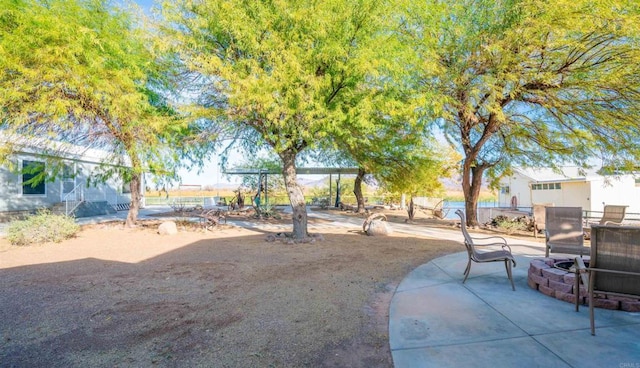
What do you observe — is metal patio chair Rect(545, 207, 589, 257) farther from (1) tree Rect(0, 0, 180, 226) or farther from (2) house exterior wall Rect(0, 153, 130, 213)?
(2) house exterior wall Rect(0, 153, 130, 213)

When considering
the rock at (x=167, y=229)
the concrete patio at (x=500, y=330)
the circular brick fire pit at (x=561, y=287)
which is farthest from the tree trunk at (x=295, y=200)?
the circular brick fire pit at (x=561, y=287)

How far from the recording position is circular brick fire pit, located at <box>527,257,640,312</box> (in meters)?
3.40

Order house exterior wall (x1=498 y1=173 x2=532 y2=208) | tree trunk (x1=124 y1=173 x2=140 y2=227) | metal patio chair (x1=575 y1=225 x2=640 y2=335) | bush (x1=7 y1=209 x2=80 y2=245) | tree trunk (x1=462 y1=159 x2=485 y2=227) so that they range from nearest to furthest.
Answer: metal patio chair (x1=575 y1=225 x2=640 y2=335)
bush (x1=7 y1=209 x2=80 y2=245)
tree trunk (x1=124 y1=173 x2=140 y2=227)
tree trunk (x1=462 y1=159 x2=485 y2=227)
house exterior wall (x1=498 y1=173 x2=532 y2=208)

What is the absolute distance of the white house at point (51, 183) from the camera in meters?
10.3

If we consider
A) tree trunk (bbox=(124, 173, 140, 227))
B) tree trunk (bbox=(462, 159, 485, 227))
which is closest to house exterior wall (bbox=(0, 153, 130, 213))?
tree trunk (bbox=(124, 173, 140, 227))

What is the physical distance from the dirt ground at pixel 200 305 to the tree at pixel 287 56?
309cm

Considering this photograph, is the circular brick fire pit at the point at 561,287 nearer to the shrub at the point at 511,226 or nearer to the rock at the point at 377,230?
the rock at the point at 377,230

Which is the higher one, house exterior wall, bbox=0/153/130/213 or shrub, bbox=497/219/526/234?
house exterior wall, bbox=0/153/130/213

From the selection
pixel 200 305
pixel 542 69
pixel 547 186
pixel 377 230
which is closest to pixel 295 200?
pixel 377 230

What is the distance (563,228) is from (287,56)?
6.34 m

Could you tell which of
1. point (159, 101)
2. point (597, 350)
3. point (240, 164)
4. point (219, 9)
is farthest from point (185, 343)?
point (240, 164)

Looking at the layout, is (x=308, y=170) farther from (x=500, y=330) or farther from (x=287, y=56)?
(x=500, y=330)

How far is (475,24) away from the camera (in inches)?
344

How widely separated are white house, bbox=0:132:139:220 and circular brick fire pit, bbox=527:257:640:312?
39.1 feet
